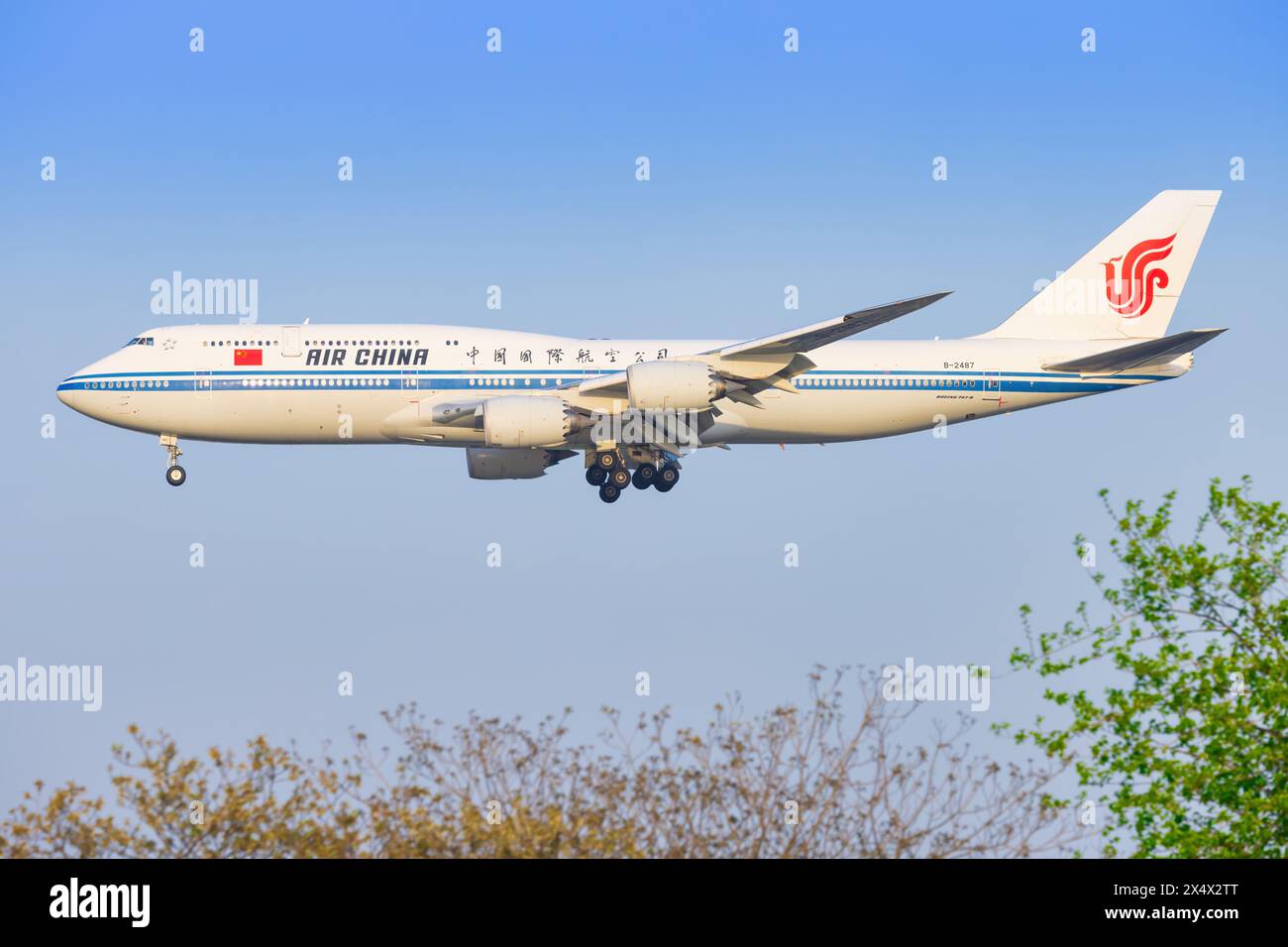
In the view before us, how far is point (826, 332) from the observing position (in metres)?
48.8

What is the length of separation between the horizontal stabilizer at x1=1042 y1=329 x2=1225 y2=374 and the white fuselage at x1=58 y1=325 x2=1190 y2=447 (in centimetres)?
33

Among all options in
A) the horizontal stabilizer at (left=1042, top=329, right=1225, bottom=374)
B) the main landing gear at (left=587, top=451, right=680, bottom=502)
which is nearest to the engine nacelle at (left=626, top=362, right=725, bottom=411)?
the main landing gear at (left=587, top=451, right=680, bottom=502)

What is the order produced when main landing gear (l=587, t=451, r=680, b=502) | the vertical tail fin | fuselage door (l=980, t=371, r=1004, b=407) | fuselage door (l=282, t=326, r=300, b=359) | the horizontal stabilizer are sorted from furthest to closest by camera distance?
the vertical tail fin → fuselage door (l=980, t=371, r=1004, b=407) → main landing gear (l=587, t=451, r=680, b=502) → fuselage door (l=282, t=326, r=300, b=359) → the horizontal stabilizer

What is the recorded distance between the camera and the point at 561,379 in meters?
52.3

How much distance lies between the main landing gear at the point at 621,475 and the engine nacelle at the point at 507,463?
2.48 metres

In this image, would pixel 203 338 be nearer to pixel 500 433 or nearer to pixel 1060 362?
pixel 500 433

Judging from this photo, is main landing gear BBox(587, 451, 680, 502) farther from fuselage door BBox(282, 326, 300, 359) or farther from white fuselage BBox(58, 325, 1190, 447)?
fuselage door BBox(282, 326, 300, 359)

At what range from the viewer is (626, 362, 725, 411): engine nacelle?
49.1m

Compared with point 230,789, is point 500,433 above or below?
above
